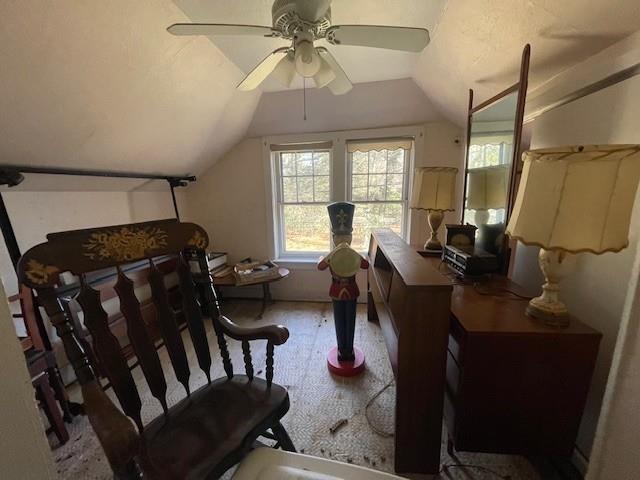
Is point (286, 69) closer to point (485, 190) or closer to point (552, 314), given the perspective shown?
point (485, 190)

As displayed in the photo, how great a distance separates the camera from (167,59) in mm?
1458

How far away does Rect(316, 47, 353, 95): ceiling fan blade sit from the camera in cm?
114

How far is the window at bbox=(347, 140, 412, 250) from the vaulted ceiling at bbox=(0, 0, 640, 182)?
69cm

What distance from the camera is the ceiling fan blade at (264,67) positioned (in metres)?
1.10

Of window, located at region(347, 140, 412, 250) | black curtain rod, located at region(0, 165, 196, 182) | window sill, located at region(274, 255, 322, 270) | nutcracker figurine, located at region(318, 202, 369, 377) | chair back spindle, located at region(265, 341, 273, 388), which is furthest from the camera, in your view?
window sill, located at region(274, 255, 322, 270)

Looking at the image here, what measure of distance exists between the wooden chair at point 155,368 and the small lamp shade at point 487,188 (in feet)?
4.47

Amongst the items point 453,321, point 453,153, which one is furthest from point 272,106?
point 453,321

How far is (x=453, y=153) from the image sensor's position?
8.00 ft

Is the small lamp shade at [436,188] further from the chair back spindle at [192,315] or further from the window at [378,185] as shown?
the chair back spindle at [192,315]

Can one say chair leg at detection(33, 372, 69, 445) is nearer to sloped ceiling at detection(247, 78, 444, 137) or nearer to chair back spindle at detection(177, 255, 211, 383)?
chair back spindle at detection(177, 255, 211, 383)

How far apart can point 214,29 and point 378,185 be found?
2063 mm

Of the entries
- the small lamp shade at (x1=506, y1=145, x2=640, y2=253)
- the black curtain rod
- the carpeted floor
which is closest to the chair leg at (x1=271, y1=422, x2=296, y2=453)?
the carpeted floor

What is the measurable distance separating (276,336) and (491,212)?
1.38 m

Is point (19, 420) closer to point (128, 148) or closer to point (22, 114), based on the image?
point (22, 114)
